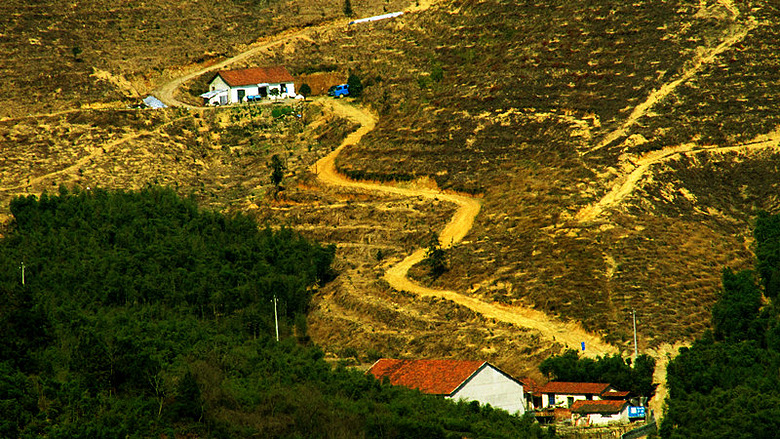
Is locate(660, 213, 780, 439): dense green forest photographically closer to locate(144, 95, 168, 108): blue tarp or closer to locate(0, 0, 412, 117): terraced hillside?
locate(144, 95, 168, 108): blue tarp

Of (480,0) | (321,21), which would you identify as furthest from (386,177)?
(321,21)

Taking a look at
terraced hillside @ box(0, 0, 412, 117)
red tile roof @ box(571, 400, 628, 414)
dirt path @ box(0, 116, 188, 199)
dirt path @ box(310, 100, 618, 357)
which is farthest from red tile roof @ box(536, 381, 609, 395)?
terraced hillside @ box(0, 0, 412, 117)

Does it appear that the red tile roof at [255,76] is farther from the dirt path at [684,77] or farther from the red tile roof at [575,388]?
the red tile roof at [575,388]

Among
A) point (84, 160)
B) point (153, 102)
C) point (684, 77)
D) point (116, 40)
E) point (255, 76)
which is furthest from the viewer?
point (116, 40)

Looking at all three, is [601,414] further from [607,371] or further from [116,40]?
[116,40]

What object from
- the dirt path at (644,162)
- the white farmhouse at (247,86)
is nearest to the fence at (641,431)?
the dirt path at (644,162)

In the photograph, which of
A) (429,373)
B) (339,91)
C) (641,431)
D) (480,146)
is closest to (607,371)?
(641,431)

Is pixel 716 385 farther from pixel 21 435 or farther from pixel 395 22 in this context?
pixel 395 22
